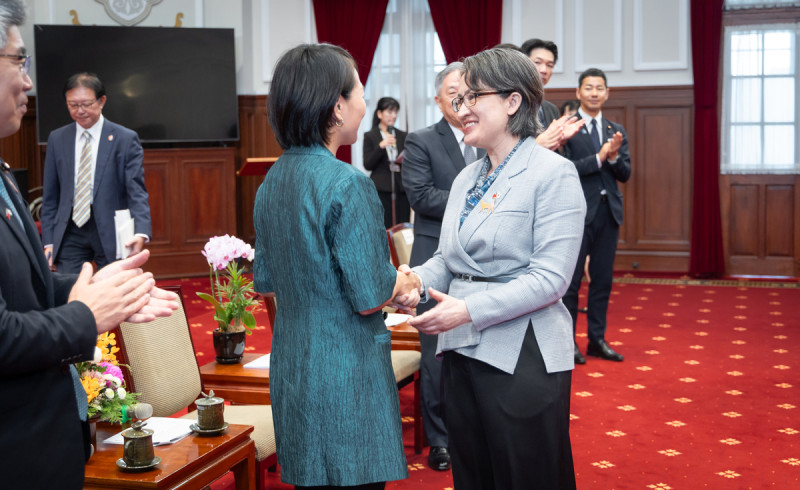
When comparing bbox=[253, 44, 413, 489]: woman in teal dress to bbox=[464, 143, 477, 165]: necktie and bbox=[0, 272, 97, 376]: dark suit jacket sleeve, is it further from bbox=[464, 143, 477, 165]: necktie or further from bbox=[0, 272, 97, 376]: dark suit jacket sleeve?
bbox=[464, 143, 477, 165]: necktie

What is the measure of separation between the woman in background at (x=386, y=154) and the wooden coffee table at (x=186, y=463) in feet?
19.6

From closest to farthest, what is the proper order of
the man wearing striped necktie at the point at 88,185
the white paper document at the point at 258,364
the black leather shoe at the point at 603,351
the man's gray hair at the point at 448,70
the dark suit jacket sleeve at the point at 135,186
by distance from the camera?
the white paper document at the point at 258,364, the man's gray hair at the point at 448,70, the man wearing striped necktie at the point at 88,185, the dark suit jacket sleeve at the point at 135,186, the black leather shoe at the point at 603,351

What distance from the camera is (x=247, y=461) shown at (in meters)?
2.58

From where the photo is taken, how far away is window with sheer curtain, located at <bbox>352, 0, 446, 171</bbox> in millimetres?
9648

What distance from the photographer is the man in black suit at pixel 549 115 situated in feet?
10.5

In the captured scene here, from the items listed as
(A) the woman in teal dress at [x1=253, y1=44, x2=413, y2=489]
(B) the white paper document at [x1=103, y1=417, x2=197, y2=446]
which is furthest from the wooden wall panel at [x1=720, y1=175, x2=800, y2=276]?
(A) the woman in teal dress at [x1=253, y1=44, x2=413, y2=489]

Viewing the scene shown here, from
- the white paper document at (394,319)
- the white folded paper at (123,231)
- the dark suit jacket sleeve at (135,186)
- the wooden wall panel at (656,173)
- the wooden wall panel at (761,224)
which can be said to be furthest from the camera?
the wooden wall panel at (656,173)

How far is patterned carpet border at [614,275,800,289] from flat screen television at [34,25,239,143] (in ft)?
15.0

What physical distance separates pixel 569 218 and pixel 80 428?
1263mm

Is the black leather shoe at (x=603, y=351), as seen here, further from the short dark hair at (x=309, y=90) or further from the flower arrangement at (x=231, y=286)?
the short dark hair at (x=309, y=90)

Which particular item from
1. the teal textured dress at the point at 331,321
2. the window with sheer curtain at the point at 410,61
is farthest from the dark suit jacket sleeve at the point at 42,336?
the window with sheer curtain at the point at 410,61

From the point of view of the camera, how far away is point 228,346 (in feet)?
11.6

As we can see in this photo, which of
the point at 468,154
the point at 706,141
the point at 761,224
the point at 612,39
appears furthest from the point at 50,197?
the point at 761,224

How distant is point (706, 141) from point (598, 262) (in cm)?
389
